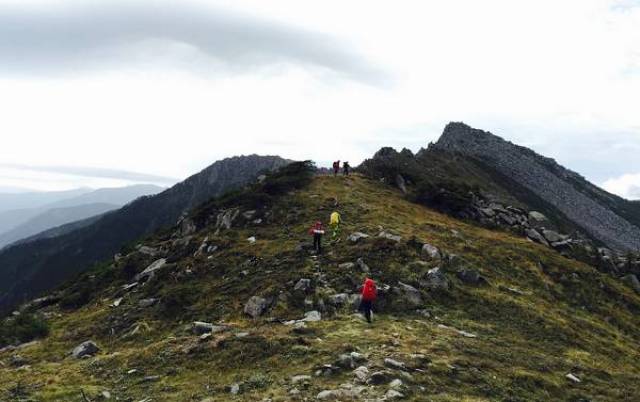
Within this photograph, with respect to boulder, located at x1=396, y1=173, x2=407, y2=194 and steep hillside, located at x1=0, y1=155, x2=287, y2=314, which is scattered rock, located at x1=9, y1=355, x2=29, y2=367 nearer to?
boulder, located at x1=396, y1=173, x2=407, y2=194

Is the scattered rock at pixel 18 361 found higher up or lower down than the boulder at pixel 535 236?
lower down

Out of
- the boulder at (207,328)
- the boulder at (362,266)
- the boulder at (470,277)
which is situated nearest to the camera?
the boulder at (207,328)

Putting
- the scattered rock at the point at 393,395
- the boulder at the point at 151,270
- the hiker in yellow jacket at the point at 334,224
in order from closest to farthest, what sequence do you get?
the scattered rock at the point at 393,395 → the hiker in yellow jacket at the point at 334,224 → the boulder at the point at 151,270

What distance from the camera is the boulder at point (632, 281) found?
105 feet

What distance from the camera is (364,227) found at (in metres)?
30.6

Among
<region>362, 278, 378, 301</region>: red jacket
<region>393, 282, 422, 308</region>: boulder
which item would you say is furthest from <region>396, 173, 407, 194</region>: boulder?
<region>362, 278, 378, 301</region>: red jacket

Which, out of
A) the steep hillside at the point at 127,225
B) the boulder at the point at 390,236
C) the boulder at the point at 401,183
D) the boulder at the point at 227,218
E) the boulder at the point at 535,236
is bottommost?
the steep hillside at the point at 127,225

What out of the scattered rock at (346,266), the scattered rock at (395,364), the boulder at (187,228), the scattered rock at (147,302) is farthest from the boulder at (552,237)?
the scattered rock at (147,302)

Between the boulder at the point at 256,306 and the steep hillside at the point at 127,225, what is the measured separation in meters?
137

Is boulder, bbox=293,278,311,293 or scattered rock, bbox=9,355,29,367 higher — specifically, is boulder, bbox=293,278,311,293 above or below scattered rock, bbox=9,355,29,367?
above

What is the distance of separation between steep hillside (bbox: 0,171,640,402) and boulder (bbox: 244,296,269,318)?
0.21ft

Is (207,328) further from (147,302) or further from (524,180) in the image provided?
(524,180)

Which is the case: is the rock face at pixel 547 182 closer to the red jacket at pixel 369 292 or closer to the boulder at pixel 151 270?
the boulder at pixel 151 270

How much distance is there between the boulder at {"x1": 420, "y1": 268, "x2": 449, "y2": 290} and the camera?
23.5 metres
